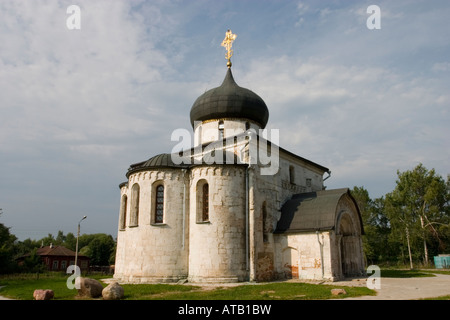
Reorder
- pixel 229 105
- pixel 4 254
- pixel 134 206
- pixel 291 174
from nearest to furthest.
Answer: pixel 134 206 → pixel 229 105 → pixel 291 174 → pixel 4 254

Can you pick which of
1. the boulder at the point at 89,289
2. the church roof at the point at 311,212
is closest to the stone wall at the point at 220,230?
the church roof at the point at 311,212

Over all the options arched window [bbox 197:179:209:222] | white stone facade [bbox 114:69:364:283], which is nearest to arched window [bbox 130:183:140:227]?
white stone facade [bbox 114:69:364:283]

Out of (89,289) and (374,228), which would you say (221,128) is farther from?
(374,228)

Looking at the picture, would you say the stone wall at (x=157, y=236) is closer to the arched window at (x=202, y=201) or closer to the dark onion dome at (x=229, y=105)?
the arched window at (x=202, y=201)

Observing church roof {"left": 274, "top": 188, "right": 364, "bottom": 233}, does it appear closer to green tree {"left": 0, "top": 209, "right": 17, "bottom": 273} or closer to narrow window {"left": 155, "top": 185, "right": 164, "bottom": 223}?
narrow window {"left": 155, "top": 185, "right": 164, "bottom": 223}

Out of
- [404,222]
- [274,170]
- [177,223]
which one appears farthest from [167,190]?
[404,222]

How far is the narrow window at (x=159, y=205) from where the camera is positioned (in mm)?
18734

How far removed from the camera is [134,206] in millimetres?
19500

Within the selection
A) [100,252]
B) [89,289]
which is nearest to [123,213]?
[89,289]

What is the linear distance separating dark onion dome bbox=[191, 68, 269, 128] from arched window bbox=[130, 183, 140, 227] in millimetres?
6941

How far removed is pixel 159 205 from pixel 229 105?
8322 mm

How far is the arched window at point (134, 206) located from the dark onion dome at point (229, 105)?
694 cm

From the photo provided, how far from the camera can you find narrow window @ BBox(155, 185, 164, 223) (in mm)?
18734
